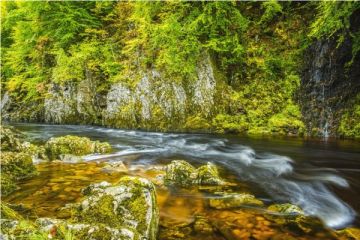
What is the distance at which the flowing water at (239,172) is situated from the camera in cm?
479

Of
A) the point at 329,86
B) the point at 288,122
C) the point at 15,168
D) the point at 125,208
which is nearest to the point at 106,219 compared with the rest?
the point at 125,208

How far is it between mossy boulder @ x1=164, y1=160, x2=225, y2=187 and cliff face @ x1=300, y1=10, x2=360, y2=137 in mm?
6247

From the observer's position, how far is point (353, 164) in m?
7.32

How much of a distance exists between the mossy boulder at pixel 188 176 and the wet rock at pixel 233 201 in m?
0.64

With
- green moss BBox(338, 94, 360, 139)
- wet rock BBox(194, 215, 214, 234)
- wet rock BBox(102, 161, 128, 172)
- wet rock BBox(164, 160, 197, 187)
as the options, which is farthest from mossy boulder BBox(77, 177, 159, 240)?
green moss BBox(338, 94, 360, 139)

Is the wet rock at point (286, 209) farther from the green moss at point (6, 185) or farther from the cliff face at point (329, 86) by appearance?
the cliff face at point (329, 86)

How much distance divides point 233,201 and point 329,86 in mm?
7713

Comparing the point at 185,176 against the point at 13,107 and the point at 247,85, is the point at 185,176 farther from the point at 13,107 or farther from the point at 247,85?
the point at 13,107

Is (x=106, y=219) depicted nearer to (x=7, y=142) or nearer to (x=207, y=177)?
(x=207, y=177)

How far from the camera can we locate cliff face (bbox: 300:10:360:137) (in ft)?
34.6

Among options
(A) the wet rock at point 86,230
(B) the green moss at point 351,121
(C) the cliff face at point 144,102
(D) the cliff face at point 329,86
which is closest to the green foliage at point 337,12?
(D) the cliff face at point 329,86

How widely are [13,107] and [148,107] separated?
33.4 ft

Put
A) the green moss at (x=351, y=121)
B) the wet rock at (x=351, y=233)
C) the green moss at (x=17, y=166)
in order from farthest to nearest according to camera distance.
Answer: the green moss at (x=351, y=121) < the green moss at (x=17, y=166) < the wet rock at (x=351, y=233)

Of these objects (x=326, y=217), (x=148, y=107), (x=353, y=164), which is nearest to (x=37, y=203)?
(x=326, y=217)
